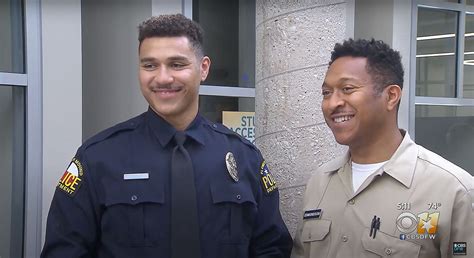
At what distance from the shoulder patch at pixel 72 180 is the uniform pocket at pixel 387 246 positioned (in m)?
1.05

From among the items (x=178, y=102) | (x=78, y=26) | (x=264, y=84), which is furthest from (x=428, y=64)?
(x=178, y=102)

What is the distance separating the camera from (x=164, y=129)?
2105mm

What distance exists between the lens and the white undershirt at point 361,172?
207 centimetres

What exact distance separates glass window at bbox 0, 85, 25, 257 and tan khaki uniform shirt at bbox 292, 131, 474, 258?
74.2 inches

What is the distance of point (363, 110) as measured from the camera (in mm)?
1984

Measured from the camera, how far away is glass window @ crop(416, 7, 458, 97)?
4551mm

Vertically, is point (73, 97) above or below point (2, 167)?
above

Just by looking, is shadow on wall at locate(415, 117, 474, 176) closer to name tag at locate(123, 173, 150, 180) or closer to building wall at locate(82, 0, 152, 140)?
building wall at locate(82, 0, 152, 140)

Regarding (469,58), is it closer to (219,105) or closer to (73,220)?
(219,105)

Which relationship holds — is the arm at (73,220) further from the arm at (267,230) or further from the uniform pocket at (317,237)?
the uniform pocket at (317,237)

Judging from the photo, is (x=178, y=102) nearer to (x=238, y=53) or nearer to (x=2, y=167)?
(x=2, y=167)

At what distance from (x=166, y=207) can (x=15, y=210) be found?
5.37ft

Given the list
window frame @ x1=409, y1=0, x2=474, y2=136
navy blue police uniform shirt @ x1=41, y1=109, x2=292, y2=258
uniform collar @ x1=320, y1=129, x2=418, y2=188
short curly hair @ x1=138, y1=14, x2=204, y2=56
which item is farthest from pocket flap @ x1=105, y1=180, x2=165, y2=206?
window frame @ x1=409, y1=0, x2=474, y2=136

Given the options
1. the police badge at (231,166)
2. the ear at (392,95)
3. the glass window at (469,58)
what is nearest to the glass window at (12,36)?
the police badge at (231,166)
